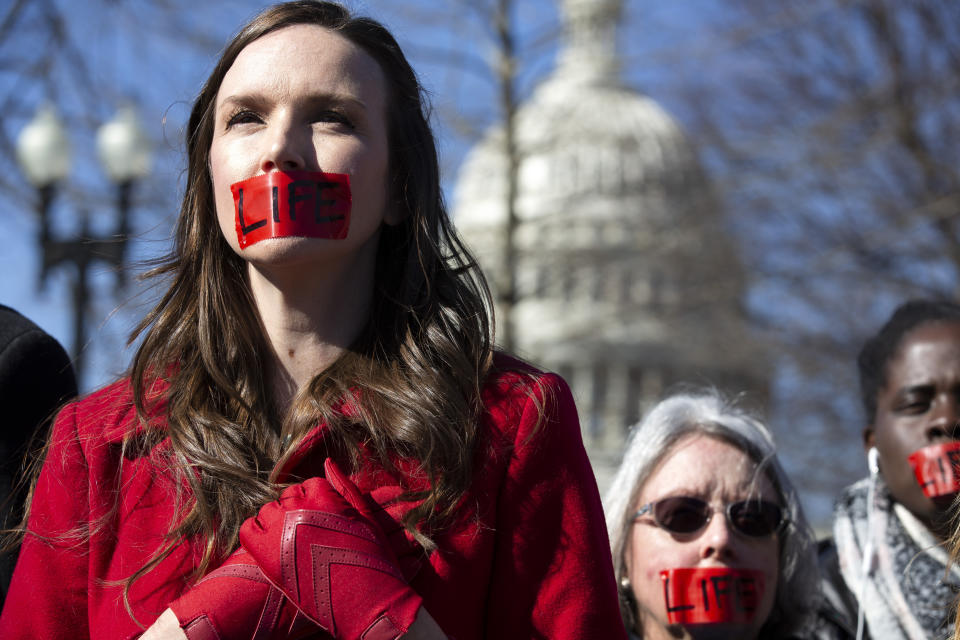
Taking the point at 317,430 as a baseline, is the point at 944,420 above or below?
below

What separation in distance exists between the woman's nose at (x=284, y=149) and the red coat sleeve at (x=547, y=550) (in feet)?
1.79

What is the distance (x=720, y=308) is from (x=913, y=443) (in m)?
11.3

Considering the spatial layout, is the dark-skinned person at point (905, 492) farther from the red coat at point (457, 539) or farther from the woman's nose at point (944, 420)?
the red coat at point (457, 539)

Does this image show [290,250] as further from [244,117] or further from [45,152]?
[45,152]

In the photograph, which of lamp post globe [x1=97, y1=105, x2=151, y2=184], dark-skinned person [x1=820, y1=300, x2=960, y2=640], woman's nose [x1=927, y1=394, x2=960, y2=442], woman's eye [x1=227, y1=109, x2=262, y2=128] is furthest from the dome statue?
woman's eye [x1=227, y1=109, x2=262, y2=128]

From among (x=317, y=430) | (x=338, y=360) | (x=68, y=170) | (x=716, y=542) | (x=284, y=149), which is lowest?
(x=716, y=542)

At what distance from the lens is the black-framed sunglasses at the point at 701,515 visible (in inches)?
125

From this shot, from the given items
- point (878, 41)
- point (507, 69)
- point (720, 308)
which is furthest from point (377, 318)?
point (720, 308)

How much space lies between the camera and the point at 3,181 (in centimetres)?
797

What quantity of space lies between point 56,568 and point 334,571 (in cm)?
56

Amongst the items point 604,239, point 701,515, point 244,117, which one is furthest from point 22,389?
point 604,239

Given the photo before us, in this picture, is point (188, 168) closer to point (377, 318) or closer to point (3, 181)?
point (377, 318)

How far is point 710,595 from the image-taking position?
A: 3041mm

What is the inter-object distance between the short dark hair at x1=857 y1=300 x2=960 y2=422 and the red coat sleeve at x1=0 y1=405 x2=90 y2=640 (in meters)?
2.32
